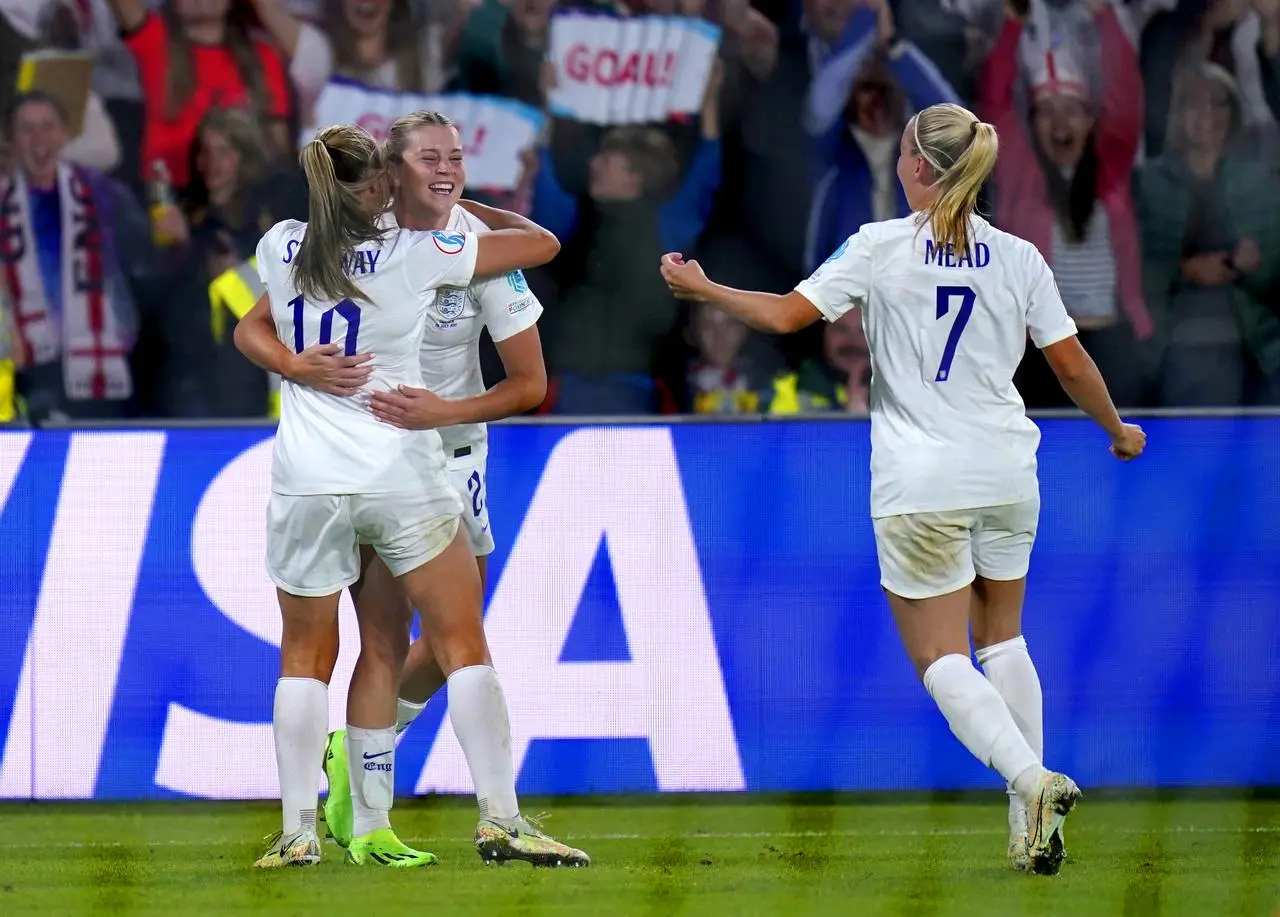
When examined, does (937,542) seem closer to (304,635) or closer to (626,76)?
(304,635)

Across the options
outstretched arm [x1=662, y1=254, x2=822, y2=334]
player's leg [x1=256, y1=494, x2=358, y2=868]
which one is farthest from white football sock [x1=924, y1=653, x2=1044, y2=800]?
player's leg [x1=256, y1=494, x2=358, y2=868]

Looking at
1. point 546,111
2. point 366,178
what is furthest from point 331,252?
point 546,111

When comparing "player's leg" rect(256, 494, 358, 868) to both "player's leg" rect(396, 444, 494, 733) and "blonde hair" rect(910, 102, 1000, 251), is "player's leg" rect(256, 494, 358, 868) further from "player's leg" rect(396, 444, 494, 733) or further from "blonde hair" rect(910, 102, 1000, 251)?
"blonde hair" rect(910, 102, 1000, 251)

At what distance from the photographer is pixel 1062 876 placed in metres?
3.96

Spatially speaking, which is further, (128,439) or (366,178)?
(128,439)

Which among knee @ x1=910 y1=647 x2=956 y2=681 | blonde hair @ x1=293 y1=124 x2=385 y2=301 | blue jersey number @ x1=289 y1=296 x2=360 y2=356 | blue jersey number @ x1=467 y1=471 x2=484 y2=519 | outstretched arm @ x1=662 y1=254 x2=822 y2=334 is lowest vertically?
knee @ x1=910 y1=647 x2=956 y2=681

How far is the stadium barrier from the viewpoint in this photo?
17.4 ft

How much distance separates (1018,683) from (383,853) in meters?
1.45

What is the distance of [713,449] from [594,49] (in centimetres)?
193

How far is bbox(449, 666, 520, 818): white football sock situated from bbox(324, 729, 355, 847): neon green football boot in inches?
17.0

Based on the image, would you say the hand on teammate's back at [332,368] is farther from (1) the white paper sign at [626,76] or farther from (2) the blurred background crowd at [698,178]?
(1) the white paper sign at [626,76]

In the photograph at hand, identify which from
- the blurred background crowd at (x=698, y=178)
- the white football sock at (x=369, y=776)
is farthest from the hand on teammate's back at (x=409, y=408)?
the blurred background crowd at (x=698, y=178)

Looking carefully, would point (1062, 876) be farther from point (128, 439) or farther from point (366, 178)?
point (128, 439)

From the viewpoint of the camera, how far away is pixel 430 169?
4012mm
